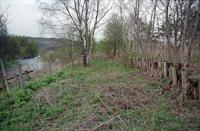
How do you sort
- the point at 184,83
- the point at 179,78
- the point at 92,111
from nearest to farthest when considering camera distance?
1. the point at 92,111
2. the point at 184,83
3. the point at 179,78

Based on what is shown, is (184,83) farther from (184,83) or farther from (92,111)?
(92,111)

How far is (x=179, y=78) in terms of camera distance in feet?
26.2

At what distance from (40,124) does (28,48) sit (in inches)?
2110

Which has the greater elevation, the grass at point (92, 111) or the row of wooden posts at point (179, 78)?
the row of wooden posts at point (179, 78)

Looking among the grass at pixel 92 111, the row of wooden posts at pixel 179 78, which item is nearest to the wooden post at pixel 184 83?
the row of wooden posts at pixel 179 78

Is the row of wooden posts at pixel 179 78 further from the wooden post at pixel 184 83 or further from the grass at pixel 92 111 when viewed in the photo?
the grass at pixel 92 111

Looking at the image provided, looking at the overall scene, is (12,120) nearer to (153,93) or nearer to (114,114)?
(114,114)

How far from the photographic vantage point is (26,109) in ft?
22.9

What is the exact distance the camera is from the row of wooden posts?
6613 millimetres

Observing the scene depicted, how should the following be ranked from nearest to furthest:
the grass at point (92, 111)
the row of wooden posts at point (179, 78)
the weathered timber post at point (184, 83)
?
the grass at point (92, 111)
the row of wooden posts at point (179, 78)
the weathered timber post at point (184, 83)

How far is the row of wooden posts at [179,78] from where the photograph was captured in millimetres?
6613

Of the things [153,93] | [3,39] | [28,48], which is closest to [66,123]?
[153,93]

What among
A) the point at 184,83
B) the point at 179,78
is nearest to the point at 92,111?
the point at 184,83

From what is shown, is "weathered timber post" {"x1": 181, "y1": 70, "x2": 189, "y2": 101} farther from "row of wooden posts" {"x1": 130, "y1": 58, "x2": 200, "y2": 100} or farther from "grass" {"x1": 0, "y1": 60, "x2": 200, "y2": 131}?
"grass" {"x1": 0, "y1": 60, "x2": 200, "y2": 131}
